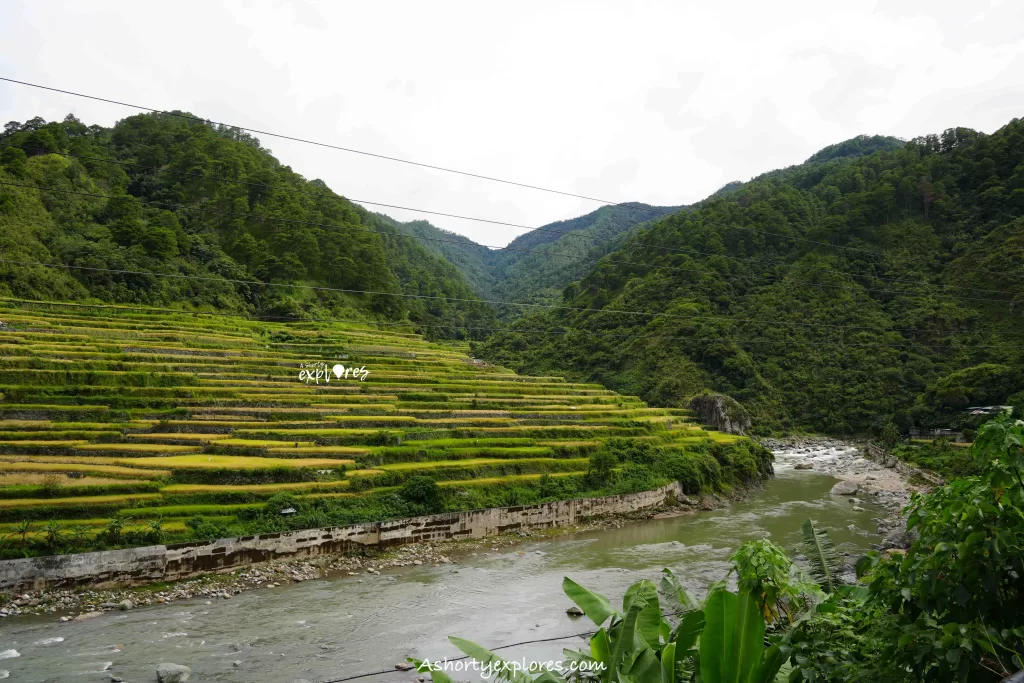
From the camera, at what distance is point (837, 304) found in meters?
40.7

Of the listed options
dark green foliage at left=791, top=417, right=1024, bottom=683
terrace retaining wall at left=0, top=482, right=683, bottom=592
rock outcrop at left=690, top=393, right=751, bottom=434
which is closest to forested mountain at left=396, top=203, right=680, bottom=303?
rock outcrop at left=690, top=393, right=751, bottom=434

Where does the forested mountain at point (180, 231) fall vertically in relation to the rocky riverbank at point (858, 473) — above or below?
above

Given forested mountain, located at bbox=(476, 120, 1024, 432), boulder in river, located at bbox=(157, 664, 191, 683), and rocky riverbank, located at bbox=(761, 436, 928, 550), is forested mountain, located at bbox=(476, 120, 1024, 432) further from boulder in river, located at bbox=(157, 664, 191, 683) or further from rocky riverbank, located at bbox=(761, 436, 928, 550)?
boulder in river, located at bbox=(157, 664, 191, 683)

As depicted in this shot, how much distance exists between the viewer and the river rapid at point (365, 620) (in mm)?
9148

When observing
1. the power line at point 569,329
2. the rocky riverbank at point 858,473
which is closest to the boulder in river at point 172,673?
the rocky riverbank at point 858,473

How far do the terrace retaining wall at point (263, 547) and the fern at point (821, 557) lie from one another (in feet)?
38.1

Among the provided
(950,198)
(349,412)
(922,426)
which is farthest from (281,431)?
(950,198)

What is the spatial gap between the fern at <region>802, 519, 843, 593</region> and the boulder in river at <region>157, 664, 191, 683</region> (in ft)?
27.8

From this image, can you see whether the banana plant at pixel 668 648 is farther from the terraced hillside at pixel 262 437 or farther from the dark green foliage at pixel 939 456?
the dark green foliage at pixel 939 456

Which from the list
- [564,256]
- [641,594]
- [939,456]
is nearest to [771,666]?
[641,594]

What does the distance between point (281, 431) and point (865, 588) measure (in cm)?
1718

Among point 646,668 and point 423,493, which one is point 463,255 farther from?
point 646,668

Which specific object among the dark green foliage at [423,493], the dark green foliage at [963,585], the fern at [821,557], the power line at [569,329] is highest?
the power line at [569,329]

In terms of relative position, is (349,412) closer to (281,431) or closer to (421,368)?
(281,431)
